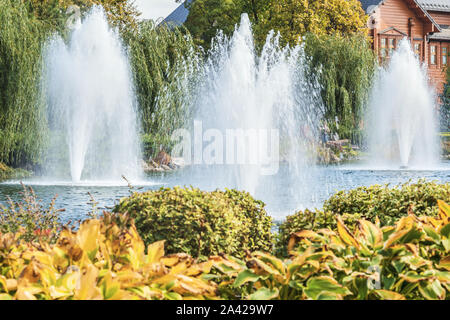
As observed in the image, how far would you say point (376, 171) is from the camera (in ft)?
69.2

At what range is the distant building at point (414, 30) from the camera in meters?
40.2

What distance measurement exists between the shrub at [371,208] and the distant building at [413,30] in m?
35.8

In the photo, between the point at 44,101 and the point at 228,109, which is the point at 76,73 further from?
the point at 228,109

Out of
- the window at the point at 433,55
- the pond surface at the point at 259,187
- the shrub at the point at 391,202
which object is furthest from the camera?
the window at the point at 433,55

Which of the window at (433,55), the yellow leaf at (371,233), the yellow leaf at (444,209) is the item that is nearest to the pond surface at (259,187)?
the yellow leaf at (444,209)

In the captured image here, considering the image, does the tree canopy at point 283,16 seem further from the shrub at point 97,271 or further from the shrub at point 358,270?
the shrub at point 97,271

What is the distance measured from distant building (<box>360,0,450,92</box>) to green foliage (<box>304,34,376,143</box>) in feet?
37.5

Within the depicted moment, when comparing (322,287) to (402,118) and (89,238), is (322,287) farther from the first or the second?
(402,118)

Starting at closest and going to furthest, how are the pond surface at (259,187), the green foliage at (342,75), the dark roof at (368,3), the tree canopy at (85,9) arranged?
the pond surface at (259,187) → the tree canopy at (85,9) → the green foliage at (342,75) → the dark roof at (368,3)

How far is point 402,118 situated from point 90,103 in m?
14.5

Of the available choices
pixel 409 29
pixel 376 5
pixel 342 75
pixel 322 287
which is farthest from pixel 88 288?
pixel 409 29

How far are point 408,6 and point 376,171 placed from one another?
970 inches

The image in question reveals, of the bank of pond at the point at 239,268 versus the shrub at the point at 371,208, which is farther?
the shrub at the point at 371,208

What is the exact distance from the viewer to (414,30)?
4162cm
